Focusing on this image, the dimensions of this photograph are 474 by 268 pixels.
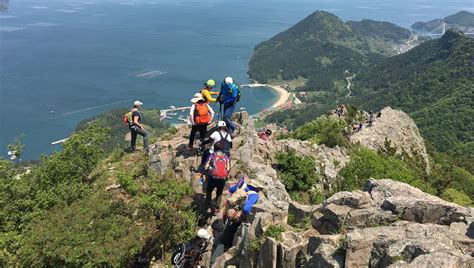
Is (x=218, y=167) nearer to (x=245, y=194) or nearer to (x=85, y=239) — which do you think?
(x=245, y=194)

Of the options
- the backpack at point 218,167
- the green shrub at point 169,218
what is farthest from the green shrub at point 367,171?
the green shrub at point 169,218

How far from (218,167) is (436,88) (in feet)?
418

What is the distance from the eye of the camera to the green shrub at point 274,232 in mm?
8516

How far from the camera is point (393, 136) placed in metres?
31.0

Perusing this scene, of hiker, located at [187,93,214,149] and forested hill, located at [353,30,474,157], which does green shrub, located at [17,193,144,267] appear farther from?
forested hill, located at [353,30,474,157]

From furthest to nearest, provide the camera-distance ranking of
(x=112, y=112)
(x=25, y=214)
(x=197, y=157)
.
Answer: (x=112, y=112)
(x=197, y=157)
(x=25, y=214)

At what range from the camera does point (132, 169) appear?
47.4 ft

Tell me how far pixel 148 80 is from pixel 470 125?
12386 cm

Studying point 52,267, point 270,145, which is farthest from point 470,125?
point 52,267

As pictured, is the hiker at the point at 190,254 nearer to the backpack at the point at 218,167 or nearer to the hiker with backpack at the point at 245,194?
the hiker with backpack at the point at 245,194

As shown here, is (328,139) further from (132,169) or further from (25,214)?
(25,214)

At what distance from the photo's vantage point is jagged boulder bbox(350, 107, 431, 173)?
90.7 ft

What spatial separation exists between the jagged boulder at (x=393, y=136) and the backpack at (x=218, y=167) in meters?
17.8

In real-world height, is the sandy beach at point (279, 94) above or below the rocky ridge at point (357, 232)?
below
